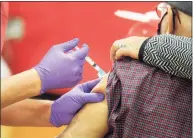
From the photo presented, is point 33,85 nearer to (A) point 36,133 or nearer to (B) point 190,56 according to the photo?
(A) point 36,133

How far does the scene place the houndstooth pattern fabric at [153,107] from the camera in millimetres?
952

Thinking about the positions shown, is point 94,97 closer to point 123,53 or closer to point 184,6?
point 123,53

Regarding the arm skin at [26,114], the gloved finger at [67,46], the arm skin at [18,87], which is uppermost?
the gloved finger at [67,46]

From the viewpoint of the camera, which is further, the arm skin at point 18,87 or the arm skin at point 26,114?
the arm skin at point 26,114

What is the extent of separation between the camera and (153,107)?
0.96 meters

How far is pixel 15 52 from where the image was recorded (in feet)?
6.73

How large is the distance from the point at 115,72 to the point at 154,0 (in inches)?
47.4

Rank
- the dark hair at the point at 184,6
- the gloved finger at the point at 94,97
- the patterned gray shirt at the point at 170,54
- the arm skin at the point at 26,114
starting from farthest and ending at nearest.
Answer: the arm skin at the point at 26,114 → the dark hair at the point at 184,6 → the gloved finger at the point at 94,97 → the patterned gray shirt at the point at 170,54

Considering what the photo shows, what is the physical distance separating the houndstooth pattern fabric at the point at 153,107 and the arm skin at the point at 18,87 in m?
0.40

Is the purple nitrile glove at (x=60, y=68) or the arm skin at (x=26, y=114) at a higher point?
the purple nitrile glove at (x=60, y=68)

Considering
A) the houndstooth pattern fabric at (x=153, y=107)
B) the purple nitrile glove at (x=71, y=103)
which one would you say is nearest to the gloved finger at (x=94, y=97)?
the purple nitrile glove at (x=71, y=103)

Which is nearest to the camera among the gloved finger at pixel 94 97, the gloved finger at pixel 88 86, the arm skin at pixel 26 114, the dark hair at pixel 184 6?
the gloved finger at pixel 94 97

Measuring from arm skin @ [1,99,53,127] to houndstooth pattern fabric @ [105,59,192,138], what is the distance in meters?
0.57

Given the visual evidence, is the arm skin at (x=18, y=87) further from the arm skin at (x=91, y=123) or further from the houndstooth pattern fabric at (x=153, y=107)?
the houndstooth pattern fabric at (x=153, y=107)
